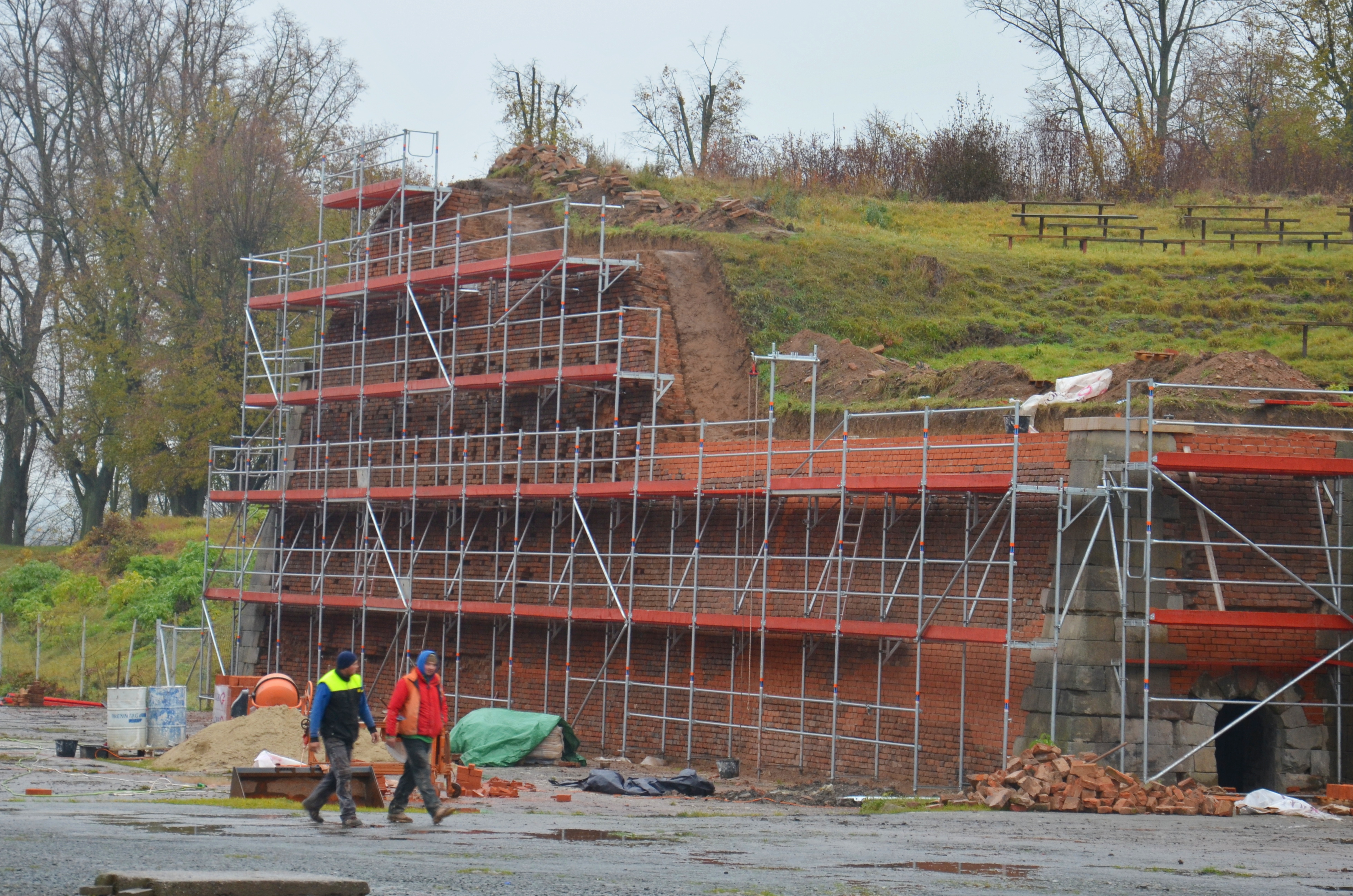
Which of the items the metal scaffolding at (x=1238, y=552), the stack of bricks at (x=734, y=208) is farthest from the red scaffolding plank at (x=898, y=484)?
the stack of bricks at (x=734, y=208)

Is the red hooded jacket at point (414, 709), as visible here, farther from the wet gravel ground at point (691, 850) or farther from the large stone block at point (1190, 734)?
the large stone block at point (1190, 734)

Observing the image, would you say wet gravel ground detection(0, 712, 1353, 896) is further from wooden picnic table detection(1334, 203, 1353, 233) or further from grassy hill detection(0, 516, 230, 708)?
grassy hill detection(0, 516, 230, 708)

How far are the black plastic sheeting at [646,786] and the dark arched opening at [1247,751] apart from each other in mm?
5479

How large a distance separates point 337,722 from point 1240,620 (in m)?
9.29

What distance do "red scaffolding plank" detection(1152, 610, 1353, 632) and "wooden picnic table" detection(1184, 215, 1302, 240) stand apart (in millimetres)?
14571

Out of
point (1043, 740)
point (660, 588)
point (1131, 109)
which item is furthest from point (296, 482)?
point (1131, 109)

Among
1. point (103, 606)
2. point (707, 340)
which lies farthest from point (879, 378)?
point (103, 606)

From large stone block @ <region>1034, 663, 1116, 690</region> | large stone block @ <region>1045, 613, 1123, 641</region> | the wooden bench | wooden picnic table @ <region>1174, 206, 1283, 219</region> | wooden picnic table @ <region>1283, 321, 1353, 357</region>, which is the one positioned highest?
wooden picnic table @ <region>1174, 206, 1283, 219</region>

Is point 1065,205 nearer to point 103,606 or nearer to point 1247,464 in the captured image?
point 1247,464

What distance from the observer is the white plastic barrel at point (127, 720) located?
2252 centimetres

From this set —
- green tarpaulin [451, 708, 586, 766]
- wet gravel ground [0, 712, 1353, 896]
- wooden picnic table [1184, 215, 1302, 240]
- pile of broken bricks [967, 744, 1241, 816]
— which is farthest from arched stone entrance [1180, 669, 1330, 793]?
wooden picnic table [1184, 215, 1302, 240]

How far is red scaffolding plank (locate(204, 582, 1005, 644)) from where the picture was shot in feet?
57.6

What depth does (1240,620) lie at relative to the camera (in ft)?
54.9

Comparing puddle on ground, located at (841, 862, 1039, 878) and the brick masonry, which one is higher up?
the brick masonry
